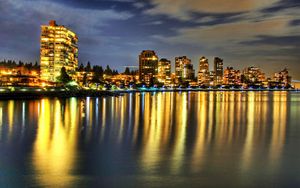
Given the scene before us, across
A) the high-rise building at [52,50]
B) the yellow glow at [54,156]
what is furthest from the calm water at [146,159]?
the high-rise building at [52,50]

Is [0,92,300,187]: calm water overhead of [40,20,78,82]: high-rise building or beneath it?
beneath

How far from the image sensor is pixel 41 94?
84.1 meters

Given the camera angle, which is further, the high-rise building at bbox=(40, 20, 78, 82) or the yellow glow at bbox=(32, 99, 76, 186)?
the high-rise building at bbox=(40, 20, 78, 82)

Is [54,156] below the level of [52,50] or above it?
below

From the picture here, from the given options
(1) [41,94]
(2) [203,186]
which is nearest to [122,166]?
(2) [203,186]

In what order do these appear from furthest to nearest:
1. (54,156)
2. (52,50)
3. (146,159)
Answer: (52,50), (54,156), (146,159)

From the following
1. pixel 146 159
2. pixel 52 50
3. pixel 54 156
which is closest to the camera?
pixel 146 159

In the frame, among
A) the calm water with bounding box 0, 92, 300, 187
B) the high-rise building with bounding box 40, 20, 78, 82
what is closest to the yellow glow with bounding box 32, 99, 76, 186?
the calm water with bounding box 0, 92, 300, 187

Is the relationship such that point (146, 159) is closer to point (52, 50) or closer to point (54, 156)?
point (54, 156)

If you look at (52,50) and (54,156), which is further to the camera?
(52,50)

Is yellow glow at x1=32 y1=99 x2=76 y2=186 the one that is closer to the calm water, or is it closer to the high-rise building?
the calm water

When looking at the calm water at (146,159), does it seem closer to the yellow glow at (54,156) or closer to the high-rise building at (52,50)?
the yellow glow at (54,156)

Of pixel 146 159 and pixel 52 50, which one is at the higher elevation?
pixel 52 50

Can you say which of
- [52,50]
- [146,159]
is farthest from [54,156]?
[52,50]
